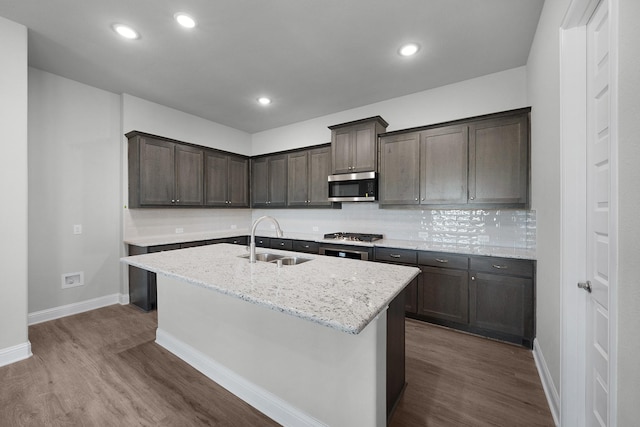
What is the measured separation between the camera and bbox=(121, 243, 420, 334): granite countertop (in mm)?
1062

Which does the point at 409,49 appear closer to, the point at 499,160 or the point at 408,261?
the point at 499,160

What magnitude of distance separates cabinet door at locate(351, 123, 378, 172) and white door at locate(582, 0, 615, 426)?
2279 mm

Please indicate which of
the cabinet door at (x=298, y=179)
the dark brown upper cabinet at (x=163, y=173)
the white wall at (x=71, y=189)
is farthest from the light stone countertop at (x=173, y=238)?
the cabinet door at (x=298, y=179)

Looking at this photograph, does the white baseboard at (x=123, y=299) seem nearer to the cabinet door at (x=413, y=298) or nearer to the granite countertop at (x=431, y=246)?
the granite countertop at (x=431, y=246)

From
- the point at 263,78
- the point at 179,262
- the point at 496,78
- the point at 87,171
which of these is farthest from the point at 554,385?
the point at 87,171

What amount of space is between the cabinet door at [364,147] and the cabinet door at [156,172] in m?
2.64

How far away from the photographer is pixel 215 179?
4.50 m

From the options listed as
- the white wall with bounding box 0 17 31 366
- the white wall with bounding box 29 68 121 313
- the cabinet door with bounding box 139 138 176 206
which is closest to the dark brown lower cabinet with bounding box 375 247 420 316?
the cabinet door with bounding box 139 138 176 206

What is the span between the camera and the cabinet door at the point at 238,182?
4.76 metres

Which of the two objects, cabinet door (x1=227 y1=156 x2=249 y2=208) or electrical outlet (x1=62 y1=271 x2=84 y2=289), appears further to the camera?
cabinet door (x1=227 y1=156 x2=249 y2=208)

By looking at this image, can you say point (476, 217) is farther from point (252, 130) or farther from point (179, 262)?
point (252, 130)

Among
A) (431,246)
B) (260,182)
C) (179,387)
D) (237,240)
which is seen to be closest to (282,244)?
(237,240)

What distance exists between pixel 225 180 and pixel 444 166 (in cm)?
348

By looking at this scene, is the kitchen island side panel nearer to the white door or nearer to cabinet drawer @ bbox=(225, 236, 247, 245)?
the white door
